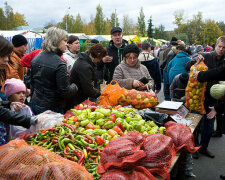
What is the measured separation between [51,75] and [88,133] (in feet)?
3.34

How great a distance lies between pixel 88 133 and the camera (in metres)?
2.31

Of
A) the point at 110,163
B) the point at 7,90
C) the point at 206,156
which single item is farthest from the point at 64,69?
the point at 206,156

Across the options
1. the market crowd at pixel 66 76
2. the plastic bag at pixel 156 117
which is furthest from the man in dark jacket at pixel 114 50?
the plastic bag at pixel 156 117

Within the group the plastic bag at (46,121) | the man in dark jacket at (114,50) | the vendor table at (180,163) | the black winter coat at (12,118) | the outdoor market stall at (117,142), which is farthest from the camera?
the man in dark jacket at (114,50)

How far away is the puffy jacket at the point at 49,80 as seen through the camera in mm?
2779

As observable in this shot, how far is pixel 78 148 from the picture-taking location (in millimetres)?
1995

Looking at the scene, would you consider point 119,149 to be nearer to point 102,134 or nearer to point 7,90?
point 102,134

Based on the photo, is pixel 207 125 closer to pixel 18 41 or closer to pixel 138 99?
pixel 138 99

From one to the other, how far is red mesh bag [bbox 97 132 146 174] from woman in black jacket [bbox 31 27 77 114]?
138cm

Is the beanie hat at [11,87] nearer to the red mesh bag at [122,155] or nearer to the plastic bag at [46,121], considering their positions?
the plastic bag at [46,121]

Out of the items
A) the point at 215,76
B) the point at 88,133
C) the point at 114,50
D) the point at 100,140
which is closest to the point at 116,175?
the point at 100,140

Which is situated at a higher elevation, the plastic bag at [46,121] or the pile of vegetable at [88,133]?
the plastic bag at [46,121]

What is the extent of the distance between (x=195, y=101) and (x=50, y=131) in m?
2.64

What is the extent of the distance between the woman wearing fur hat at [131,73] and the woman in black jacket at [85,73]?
0.48 m
